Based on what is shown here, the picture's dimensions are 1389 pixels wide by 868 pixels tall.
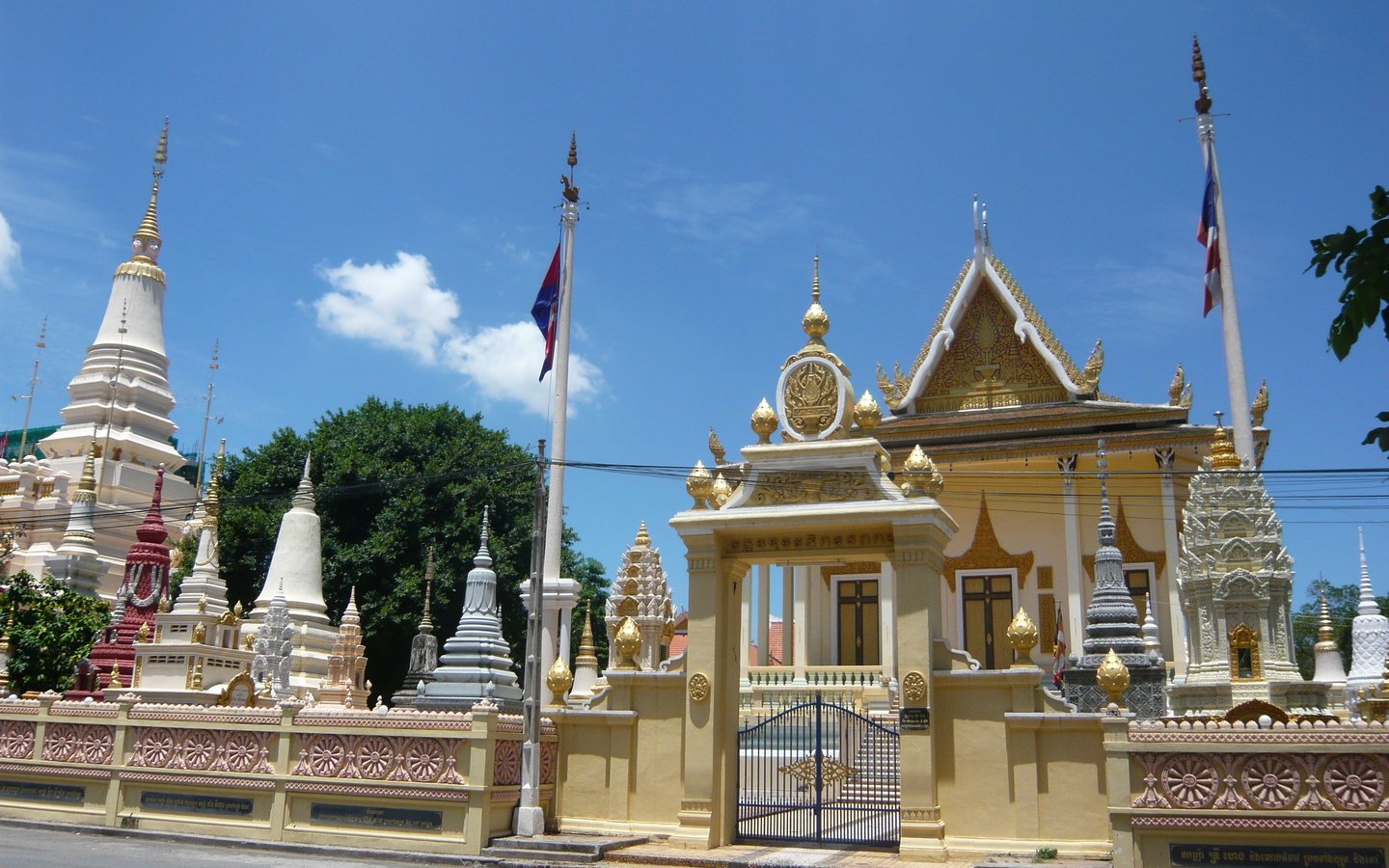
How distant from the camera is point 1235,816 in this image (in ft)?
30.7

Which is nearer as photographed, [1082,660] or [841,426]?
[841,426]

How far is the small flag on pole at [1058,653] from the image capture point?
20961mm

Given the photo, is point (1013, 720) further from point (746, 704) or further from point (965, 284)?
point (965, 284)

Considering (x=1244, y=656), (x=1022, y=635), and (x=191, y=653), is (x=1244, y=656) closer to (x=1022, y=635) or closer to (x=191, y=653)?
(x=1022, y=635)

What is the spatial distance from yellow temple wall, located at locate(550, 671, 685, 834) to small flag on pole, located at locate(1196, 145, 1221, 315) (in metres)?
15.7

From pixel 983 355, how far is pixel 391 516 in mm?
16987

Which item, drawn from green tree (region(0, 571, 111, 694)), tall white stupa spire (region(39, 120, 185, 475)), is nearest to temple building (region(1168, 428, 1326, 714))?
green tree (region(0, 571, 111, 694))

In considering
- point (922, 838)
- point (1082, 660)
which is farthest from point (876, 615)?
point (922, 838)

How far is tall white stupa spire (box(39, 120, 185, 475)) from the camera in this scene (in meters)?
37.2

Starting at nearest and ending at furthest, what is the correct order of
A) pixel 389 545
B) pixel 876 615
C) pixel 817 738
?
pixel 817 738
pixel 876 615
pixel 389 545

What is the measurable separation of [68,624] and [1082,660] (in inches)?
706

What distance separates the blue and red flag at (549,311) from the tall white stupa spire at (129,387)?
21.6 m

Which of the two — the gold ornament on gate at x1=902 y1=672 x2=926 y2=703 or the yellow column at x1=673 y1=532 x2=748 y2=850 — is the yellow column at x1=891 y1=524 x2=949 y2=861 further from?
the yellow column at x1=673 y1=532 x2=748 y2=850

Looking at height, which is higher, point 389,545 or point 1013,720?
point 389,545
